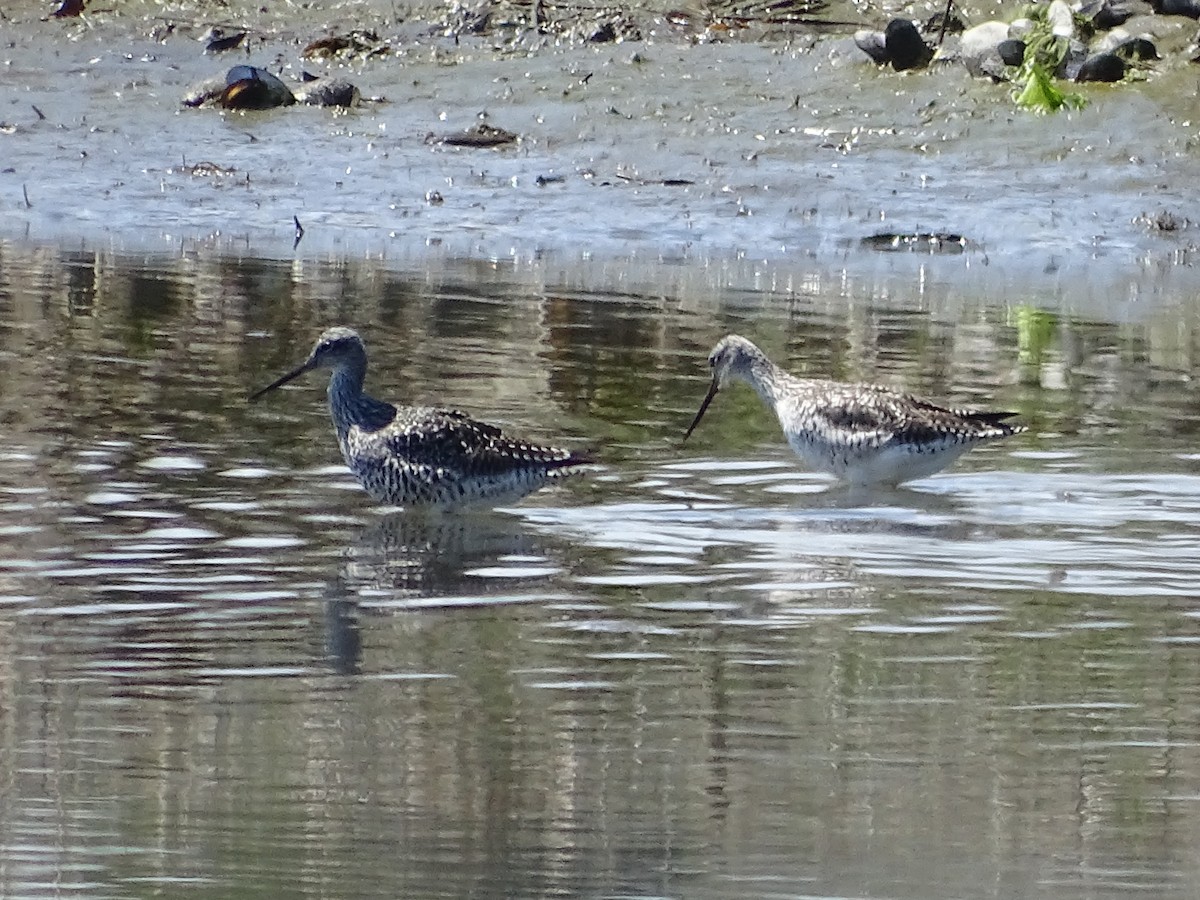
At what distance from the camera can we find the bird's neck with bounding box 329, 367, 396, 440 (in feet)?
30.8

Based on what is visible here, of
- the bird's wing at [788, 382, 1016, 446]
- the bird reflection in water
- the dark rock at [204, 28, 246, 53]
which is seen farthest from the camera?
the dark rock at [204, 28, 246, 53]

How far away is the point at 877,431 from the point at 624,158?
784 centimetres

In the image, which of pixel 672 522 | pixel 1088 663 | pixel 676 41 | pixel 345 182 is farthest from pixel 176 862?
pixel 676 41

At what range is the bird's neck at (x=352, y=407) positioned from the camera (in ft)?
30.8

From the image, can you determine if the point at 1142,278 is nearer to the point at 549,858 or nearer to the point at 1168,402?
the point at 1168,402

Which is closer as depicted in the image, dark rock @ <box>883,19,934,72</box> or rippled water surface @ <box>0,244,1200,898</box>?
rippled water surface @ <box>0,244,1200,898</box>

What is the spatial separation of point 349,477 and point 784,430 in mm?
1722

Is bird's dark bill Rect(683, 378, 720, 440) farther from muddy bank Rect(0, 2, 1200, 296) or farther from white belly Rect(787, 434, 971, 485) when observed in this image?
muddy bank Rect(0, 2, 1200, 296)

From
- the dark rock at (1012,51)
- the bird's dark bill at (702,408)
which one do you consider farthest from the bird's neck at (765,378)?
the dark rock at (1012,51)

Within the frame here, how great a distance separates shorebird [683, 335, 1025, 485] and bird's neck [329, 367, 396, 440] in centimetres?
162

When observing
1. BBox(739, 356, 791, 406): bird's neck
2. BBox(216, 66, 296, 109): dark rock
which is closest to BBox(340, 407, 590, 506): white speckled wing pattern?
BBox(739, 356, 791, 406): bird's neck

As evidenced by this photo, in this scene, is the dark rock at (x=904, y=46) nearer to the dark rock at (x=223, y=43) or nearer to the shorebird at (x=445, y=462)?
the dark rock at (x=223, y=43)

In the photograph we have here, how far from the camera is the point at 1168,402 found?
437 inches

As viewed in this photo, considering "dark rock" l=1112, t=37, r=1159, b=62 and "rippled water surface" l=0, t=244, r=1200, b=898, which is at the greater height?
"dark rock" l=1112, t=37, r=1159, b=62
